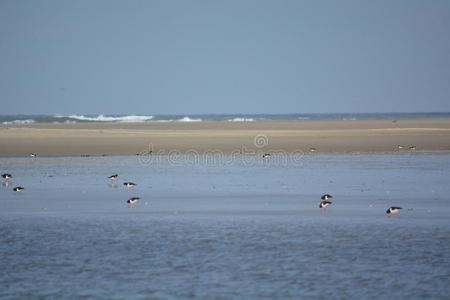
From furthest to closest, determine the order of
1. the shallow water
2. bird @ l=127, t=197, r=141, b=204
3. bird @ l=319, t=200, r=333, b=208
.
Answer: bird @ l=127, t=197, r=141, b=204 < bird @ l=319, t=200, r=333, b=208 < the shallow water

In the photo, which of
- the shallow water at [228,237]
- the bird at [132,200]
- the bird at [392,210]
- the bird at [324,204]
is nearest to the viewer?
the shallow water at [228,237]

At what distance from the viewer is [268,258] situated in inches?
442

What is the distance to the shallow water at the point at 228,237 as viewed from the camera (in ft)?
32.1

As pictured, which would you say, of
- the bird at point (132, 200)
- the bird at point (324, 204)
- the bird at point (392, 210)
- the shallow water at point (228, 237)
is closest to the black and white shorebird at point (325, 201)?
the bird at point (324, 204)

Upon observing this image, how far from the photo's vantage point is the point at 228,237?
12914 millimetres

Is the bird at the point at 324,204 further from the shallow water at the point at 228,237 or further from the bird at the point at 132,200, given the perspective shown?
the bird at the point at 132,200

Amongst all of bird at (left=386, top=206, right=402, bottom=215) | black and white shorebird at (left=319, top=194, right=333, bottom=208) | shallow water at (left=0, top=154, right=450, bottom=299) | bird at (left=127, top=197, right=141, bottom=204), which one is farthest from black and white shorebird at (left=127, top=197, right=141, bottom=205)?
bird at (left=386, top=206, right=402, bottom=215)

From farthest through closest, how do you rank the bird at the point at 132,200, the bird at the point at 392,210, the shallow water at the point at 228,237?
the bird at the point at 132,200 → the bird at the point at 392,210 → the shallow water at the point at 228,237

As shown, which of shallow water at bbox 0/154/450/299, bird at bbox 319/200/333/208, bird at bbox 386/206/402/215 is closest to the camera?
shallow water at bbox 0/154/450/299

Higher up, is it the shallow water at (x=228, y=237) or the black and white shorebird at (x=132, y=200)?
the black and white shorebird at (x=132, y=200)

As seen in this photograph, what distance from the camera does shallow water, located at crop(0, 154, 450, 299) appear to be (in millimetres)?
9789

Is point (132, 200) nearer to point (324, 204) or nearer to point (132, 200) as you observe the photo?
point (132, 200)

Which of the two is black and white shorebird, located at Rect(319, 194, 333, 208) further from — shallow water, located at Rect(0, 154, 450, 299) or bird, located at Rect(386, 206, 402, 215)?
bird, located at Rect(386, 206, 402, 215)

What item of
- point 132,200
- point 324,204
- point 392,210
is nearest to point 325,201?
point 324,204
